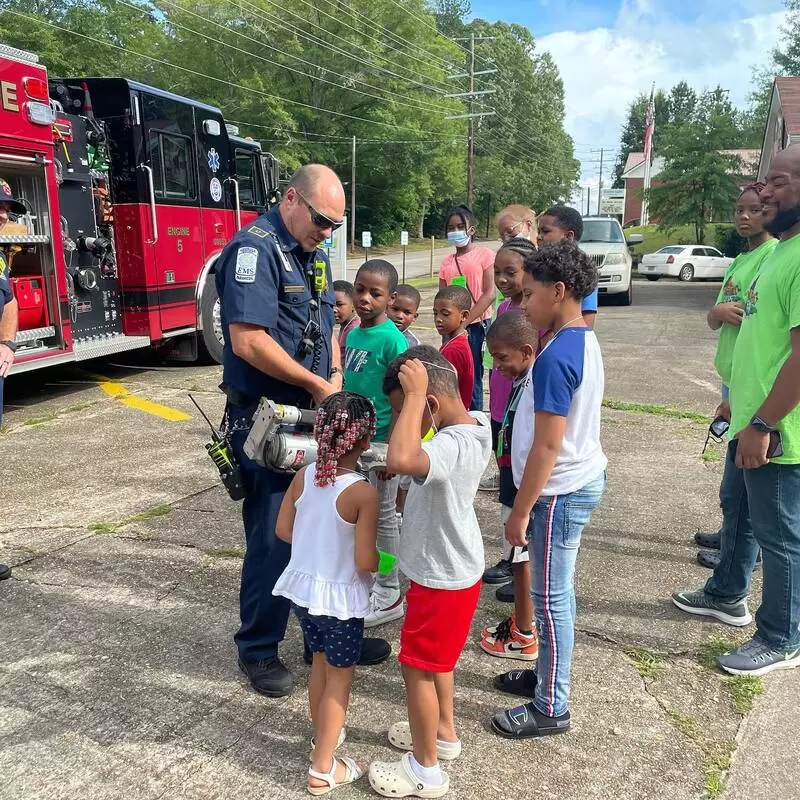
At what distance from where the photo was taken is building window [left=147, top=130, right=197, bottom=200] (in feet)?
26.3

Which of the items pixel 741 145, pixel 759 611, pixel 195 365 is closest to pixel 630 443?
pixel 759 611

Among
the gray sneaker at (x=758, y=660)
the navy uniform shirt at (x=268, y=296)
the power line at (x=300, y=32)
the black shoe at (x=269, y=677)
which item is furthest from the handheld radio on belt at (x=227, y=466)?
the power line at (x=300, y=32)

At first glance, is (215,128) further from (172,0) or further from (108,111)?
(172,0)

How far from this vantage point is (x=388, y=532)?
344cm

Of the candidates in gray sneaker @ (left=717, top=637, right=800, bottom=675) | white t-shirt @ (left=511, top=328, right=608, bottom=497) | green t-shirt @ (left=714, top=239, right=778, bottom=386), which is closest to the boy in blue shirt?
white t-shirt @ (left=511, top=328, right=608, bottom=497)

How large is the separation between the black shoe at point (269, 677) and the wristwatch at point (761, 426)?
2.04 m

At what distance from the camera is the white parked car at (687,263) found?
26.6 metres

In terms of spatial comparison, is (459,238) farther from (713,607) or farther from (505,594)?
(713,607)

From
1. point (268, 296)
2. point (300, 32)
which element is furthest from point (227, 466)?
point (300, 32)

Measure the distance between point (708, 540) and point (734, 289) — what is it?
145cm

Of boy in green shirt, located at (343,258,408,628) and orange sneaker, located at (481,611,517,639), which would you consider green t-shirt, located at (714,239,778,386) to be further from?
boy in green shirt, located at (343,258,408,628)

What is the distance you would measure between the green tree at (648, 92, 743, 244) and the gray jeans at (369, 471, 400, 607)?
3554cm

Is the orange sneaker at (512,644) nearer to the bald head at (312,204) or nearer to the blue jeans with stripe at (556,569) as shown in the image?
the blue jeans with stripe at (556,569)

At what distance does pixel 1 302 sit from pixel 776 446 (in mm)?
3879
